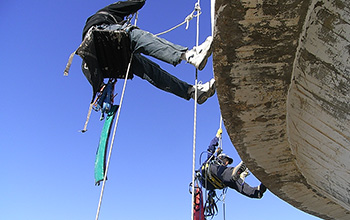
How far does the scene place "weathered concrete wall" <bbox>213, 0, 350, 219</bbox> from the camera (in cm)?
143

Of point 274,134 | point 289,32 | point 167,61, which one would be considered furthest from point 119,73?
point 289,32

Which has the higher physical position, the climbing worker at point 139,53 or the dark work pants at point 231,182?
the climbing worker at point 139,53

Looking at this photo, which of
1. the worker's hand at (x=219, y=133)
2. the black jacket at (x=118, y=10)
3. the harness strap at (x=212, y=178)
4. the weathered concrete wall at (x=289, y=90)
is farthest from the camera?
the worker's hand at (x=219, y=133)

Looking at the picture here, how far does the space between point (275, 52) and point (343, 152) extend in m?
0.88

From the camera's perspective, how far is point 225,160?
593 centimetres

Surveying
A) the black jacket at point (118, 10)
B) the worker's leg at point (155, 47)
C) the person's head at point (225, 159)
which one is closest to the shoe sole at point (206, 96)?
the worker's leg at point (155, 47)

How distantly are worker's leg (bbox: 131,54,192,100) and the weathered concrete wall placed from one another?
5.76ft

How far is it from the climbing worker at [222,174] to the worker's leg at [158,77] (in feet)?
5.87

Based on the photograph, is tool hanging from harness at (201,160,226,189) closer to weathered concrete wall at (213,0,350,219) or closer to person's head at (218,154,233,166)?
person's head at (218,154,233,166)

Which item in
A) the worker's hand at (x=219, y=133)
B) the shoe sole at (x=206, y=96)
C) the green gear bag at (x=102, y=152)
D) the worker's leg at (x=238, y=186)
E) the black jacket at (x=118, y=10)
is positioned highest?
the black jacket at (x=118, y=10)

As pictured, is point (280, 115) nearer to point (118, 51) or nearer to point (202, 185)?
point (118, 51)

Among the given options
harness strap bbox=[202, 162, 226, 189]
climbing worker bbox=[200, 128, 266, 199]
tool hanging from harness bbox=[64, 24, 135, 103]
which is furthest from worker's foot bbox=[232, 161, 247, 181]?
tool hanging from harness bbox=[64, 24, 135, 103]

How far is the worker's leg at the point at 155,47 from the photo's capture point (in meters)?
3.02

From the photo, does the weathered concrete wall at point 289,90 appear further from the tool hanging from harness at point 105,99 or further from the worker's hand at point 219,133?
the worker's hand at point 219,133
